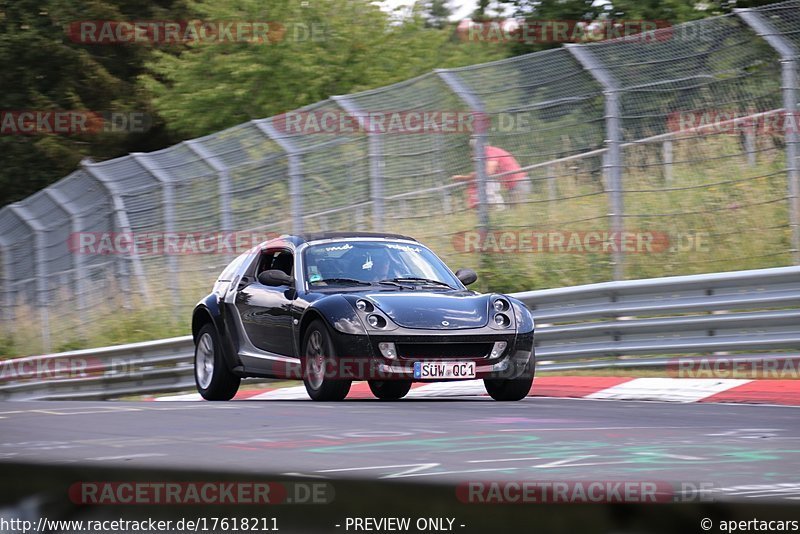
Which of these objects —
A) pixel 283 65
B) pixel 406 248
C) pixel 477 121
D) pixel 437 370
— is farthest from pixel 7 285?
pixel 437 370

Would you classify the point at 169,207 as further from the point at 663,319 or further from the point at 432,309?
the point at 432,309

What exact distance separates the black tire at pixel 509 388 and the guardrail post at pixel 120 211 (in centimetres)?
1057

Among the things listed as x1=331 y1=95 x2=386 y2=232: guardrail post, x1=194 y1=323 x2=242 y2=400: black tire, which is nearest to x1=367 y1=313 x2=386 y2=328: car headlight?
x1=194 y1=323 x2=242 y2=400: black tire

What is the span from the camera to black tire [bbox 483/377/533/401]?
9688 millimetres

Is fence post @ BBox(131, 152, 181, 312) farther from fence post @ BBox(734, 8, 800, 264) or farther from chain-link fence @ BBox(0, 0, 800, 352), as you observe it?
fence post @ BBox(734, 8, 800, 264)

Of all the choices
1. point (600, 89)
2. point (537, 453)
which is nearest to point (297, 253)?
point (600, 89)

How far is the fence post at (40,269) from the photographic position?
71.9 ft

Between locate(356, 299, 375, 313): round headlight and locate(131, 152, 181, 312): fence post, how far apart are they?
9.59 m

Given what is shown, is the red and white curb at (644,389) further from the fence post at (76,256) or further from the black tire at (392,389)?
the fence post at (76,256)

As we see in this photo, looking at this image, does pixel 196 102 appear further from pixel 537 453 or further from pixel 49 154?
pixel 537 453

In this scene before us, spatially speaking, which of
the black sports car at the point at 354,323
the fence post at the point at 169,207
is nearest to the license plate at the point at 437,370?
the black sports car at the point at 354,323

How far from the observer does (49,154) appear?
38.0 meters

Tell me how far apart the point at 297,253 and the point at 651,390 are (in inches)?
117

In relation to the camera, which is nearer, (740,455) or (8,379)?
(740,455)
